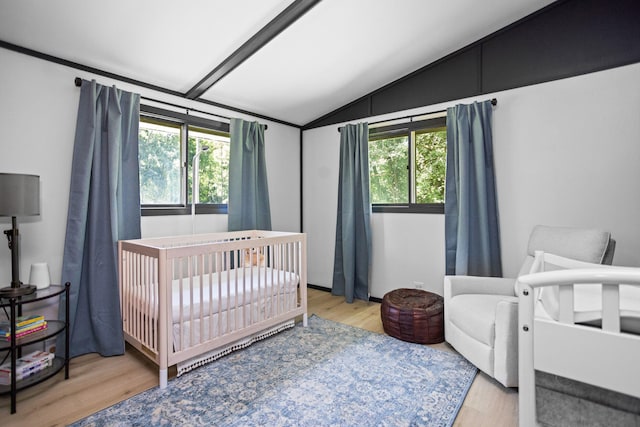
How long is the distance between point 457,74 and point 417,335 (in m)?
2.30

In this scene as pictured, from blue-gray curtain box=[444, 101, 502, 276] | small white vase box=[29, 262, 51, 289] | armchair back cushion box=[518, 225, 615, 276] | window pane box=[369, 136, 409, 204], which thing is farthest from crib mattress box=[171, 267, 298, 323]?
armchair back cushion box=[518, 225, 615, 276]

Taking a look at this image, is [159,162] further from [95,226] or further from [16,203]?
[16,203]

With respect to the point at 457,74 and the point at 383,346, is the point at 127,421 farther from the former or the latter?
the point at 457,74

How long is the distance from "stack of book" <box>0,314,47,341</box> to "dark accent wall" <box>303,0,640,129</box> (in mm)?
3270

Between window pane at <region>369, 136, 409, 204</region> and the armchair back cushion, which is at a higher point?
window pane at <region>369, 136, 409, 204</region>

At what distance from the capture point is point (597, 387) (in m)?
0.88

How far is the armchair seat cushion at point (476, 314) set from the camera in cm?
186

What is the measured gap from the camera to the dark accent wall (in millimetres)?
2166

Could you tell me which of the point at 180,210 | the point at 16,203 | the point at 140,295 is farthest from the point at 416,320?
the point at 16,203

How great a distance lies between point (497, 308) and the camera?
5.90 ft

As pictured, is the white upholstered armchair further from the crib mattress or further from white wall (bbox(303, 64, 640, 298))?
the crib mattress

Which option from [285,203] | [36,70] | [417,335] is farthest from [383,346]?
[36,70]

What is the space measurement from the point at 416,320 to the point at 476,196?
118cm

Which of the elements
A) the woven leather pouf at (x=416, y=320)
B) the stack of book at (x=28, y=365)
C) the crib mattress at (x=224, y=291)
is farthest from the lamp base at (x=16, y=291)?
the woven leather pouf at (x=416, y=320)
